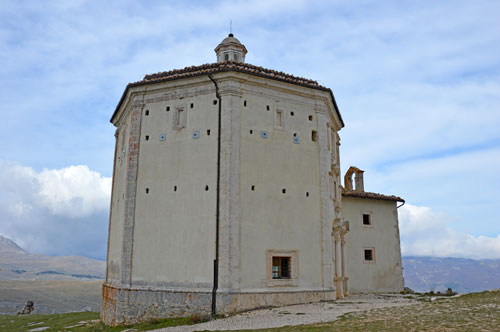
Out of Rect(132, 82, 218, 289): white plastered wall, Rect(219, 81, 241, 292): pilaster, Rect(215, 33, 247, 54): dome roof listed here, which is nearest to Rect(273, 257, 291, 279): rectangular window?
Rect(219, 81, 241, 292): pilaster

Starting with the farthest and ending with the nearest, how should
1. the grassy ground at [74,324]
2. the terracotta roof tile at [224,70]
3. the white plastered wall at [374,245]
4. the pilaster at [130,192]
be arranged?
1. the white plastered wall at [374,245]
2. the terracotta roof tile at [224,70]
3. the pilaster at [130,192]
4. the grassy ground at [74,324]

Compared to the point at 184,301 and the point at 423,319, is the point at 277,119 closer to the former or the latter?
the point at 184,301

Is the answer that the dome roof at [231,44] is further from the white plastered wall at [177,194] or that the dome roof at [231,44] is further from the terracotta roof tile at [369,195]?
the terracotta roof tile at [369,195]

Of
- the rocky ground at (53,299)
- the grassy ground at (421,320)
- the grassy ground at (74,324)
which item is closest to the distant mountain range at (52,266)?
the rocky ground at (53,299)

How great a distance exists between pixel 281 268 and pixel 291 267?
19.7 inches

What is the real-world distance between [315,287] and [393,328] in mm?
7894

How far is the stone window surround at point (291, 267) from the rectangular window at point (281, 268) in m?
0.24

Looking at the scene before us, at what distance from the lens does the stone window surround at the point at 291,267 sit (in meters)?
18.0

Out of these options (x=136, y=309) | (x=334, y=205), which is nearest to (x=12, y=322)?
(x=136, y=309)

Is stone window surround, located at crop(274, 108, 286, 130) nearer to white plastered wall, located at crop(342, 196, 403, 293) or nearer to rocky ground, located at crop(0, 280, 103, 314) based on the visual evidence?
white plastered wall, located at crop(342, 196, 403, 293)

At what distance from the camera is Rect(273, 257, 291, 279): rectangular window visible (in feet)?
60.8

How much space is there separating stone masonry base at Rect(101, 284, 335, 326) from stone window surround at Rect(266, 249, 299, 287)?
0.39 m

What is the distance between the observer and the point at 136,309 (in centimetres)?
1800

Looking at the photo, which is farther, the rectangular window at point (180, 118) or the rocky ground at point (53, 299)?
the rocky ground at point (53, 299)
